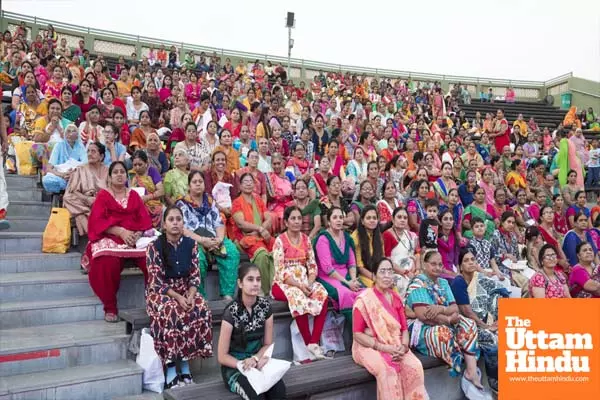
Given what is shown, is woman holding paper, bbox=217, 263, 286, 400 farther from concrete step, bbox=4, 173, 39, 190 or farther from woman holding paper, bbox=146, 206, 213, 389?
concrete step, bbox=4, 173, 39, 190

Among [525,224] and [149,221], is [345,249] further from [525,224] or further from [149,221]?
[525,224]

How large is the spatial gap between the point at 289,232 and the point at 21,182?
3.20 meters

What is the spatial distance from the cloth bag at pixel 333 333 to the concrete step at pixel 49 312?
1824 millimetres

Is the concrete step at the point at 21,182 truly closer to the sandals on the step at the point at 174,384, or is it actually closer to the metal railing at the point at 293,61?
the sandals on the step at the point at 174,384

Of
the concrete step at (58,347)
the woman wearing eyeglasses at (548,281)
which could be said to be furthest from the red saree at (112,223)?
the woman wearing eyeglasses at (548,281)

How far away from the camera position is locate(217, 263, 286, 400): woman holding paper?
10.3 ft

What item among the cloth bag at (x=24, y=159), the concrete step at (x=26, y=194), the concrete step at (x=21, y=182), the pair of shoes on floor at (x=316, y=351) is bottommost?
the pair of shoes on floor at (x=316, y=351)

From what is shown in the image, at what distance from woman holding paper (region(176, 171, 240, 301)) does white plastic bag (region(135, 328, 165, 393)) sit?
825 mm

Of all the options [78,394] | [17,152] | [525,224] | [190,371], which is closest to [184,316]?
[190,371]

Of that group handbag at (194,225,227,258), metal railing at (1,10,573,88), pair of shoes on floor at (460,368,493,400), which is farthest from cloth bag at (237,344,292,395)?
metal railing at (1,10,573,88)

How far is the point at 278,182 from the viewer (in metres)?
6.24

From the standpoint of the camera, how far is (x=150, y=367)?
3.44m

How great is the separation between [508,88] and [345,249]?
22.8 m

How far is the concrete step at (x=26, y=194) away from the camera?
5.47m
